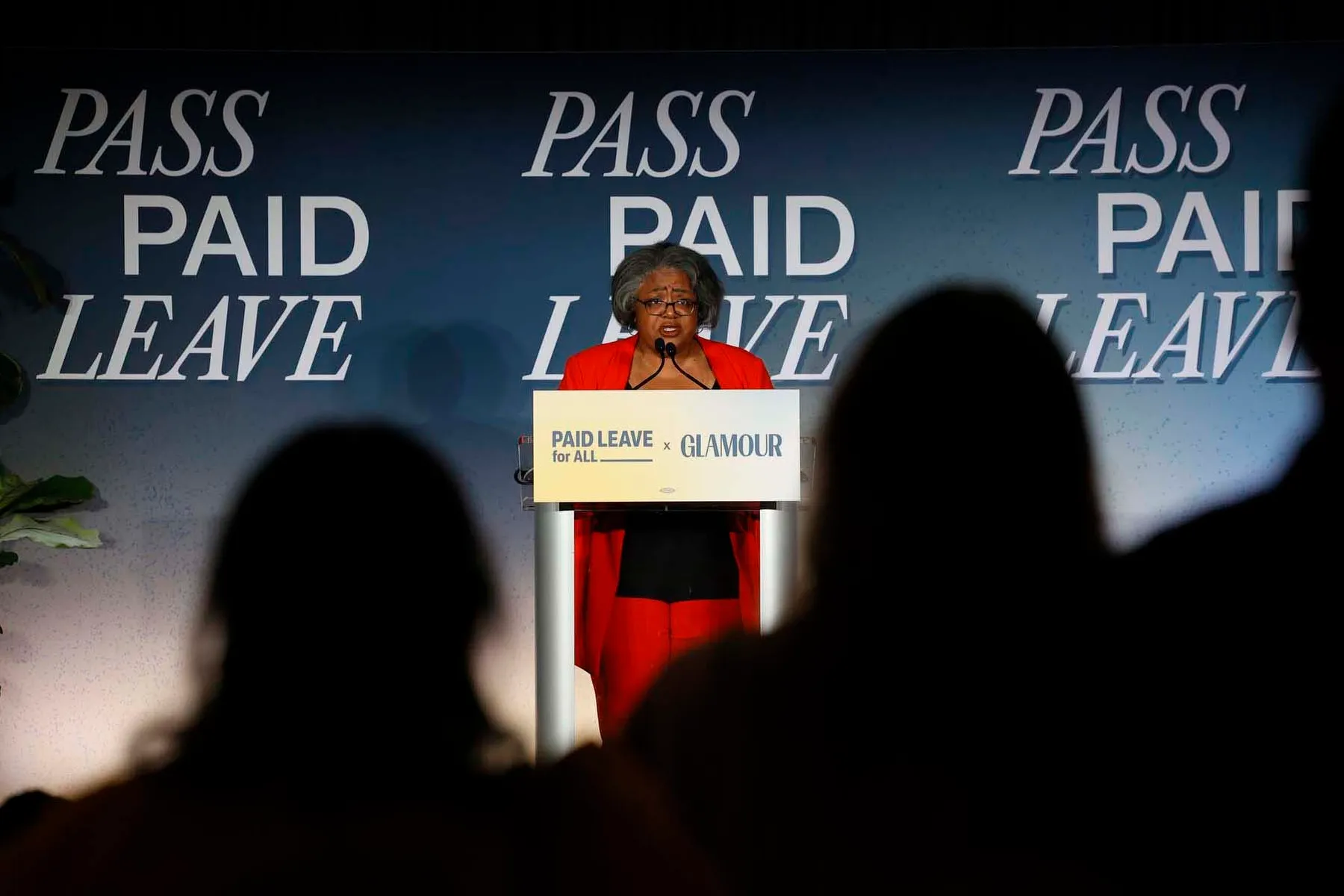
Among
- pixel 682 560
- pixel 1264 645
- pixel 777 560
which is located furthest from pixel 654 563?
pixel 1264 645

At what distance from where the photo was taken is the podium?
2.34 meters

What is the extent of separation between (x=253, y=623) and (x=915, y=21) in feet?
12.8

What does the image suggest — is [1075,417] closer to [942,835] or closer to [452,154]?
[942,835]

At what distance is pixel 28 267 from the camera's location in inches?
148

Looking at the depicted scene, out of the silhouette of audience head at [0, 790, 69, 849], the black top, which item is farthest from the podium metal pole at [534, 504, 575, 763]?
the silhouette of audience head at [0, 790, 69, 849]

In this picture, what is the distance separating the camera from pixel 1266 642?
1.97 ft

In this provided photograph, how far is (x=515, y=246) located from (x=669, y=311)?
1306 millimetres

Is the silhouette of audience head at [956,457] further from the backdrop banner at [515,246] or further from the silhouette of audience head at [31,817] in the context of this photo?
the backdrop banner at [515,246]

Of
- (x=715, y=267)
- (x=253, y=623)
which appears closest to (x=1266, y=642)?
(x=253, y=623)

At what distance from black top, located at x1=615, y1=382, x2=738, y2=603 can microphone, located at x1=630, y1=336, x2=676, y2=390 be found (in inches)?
13.5

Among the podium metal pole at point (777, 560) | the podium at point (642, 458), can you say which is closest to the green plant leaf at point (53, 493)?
the podium at point (642, 458)

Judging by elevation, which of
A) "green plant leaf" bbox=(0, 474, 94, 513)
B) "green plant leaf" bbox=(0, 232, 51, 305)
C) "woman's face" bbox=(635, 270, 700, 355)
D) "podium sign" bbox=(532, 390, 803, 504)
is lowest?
"green plant leaf" bbox=(0, 474, 94, 513)

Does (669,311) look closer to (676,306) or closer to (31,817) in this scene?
(676,306)

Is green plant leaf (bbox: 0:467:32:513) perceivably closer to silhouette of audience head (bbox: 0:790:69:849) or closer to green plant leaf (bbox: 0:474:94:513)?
green plant leaf (bbox: 0:474:94:513)
